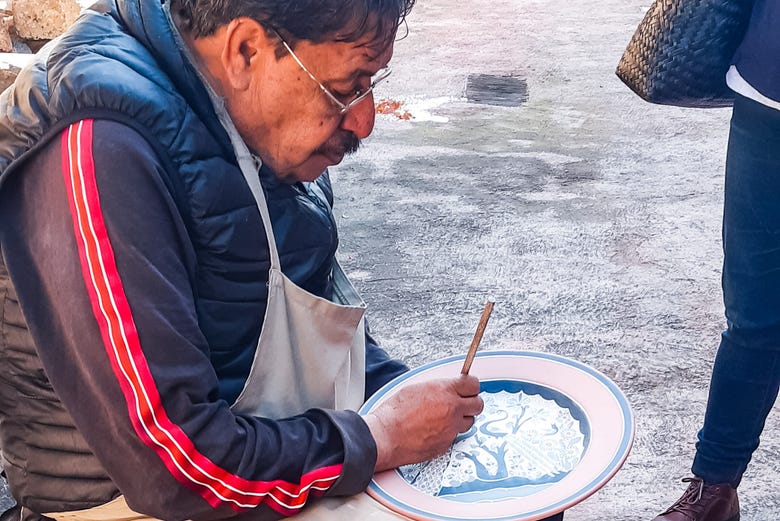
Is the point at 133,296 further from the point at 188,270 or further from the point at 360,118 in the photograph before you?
the point at 360,118

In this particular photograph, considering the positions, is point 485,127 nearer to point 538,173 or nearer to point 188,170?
point 538,173

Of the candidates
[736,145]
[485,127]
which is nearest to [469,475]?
[736,145]

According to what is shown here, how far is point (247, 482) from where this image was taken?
1.43m

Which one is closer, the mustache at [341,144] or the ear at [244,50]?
the ear at [244,50]

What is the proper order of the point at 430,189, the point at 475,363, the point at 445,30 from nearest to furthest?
the point at 475,363 → the point at 430,189 → the point at 445,30

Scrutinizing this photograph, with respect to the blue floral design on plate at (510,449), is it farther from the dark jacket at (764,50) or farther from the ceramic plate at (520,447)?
the dark jacket at (764,50)

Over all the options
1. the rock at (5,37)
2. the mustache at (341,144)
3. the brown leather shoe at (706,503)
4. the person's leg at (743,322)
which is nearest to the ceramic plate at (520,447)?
the mustache at (341,144)

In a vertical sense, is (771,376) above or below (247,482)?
below

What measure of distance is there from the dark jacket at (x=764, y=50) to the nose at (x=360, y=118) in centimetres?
85

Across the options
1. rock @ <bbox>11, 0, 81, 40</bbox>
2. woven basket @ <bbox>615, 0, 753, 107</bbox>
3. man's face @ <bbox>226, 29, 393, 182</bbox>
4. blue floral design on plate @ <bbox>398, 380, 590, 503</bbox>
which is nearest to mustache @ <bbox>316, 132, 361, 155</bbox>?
man's face @ <bbox>226, 29, 393, 182</bbox>

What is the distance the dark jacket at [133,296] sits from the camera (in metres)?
1.30

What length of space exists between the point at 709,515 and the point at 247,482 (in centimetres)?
144

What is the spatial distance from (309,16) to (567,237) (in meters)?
2.94

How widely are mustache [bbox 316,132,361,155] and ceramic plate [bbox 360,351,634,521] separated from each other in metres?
0.47
